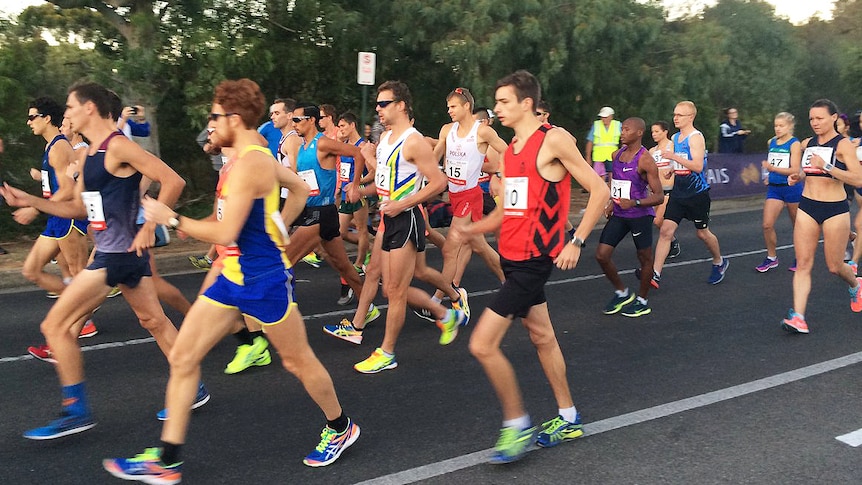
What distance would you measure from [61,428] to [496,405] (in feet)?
8.10

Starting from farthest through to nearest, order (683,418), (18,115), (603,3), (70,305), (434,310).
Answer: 1. (603,3)
2. (18,115)
3. (434,310)
4. (683,418)
5. (70,305)

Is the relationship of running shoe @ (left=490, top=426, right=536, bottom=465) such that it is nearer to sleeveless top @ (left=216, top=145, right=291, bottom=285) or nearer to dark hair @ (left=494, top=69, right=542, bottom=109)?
sleeveless top @ (left=216, top=145, right=291, bottom=285)

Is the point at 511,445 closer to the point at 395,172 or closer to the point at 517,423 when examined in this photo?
the point at 517,423

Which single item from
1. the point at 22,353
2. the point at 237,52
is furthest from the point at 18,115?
the point at 22,353

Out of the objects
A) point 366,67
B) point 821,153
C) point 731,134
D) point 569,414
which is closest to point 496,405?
point 569,414

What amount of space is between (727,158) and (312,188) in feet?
41.2

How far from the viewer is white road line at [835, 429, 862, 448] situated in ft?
13.2

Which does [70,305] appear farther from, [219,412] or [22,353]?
[22,353]

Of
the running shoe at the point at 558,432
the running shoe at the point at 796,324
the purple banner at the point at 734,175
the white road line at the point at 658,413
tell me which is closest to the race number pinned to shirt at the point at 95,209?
the white road line at the point at 658,413

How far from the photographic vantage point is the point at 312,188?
6.35 metres

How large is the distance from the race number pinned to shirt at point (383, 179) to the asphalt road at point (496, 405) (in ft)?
4.10

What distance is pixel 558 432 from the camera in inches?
156

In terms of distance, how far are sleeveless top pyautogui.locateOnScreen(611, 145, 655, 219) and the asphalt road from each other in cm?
98

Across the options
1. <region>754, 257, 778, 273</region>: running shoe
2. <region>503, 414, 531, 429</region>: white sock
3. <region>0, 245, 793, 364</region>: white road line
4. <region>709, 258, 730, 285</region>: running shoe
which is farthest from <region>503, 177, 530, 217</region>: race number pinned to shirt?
<region>754, 257, 778, 273</region>: running shoe
